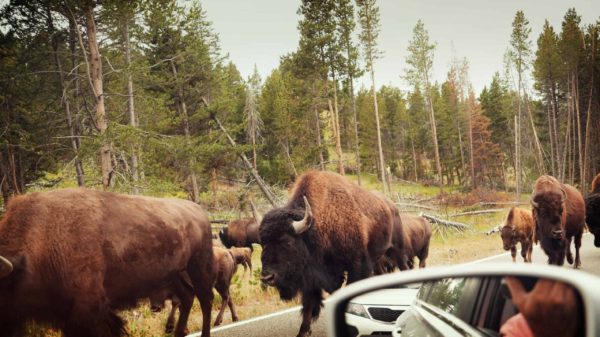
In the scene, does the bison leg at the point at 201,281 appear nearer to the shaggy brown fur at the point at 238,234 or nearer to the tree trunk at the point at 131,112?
the tree trunk at the point at 131,112

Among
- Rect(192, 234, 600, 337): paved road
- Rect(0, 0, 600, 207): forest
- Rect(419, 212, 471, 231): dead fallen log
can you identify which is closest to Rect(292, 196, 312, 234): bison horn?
Rect(192, 234, 600, 337): paved road

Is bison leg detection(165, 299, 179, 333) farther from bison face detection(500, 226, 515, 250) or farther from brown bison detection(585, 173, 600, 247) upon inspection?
brown bison detection(585, 173, 600, 247)

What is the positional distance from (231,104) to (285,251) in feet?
57.0

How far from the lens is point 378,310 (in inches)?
127

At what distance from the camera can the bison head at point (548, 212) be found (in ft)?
24.9

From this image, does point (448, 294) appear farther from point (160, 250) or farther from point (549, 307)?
point (160, 250)

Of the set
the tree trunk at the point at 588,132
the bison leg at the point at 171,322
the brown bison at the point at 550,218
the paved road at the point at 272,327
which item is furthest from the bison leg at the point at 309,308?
the tree trunk at the point at 588,132

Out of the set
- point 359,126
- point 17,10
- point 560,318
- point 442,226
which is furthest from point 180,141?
point 359,126

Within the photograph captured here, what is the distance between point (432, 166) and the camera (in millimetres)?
58500

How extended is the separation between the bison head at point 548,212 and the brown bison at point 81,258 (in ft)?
21.3

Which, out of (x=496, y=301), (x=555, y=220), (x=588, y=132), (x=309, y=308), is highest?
(x=496, y=301)

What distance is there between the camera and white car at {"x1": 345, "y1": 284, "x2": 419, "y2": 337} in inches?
95.7

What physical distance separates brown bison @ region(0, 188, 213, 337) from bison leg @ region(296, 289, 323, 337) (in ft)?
5.94

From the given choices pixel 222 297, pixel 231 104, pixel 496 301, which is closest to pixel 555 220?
pixel 222 297
